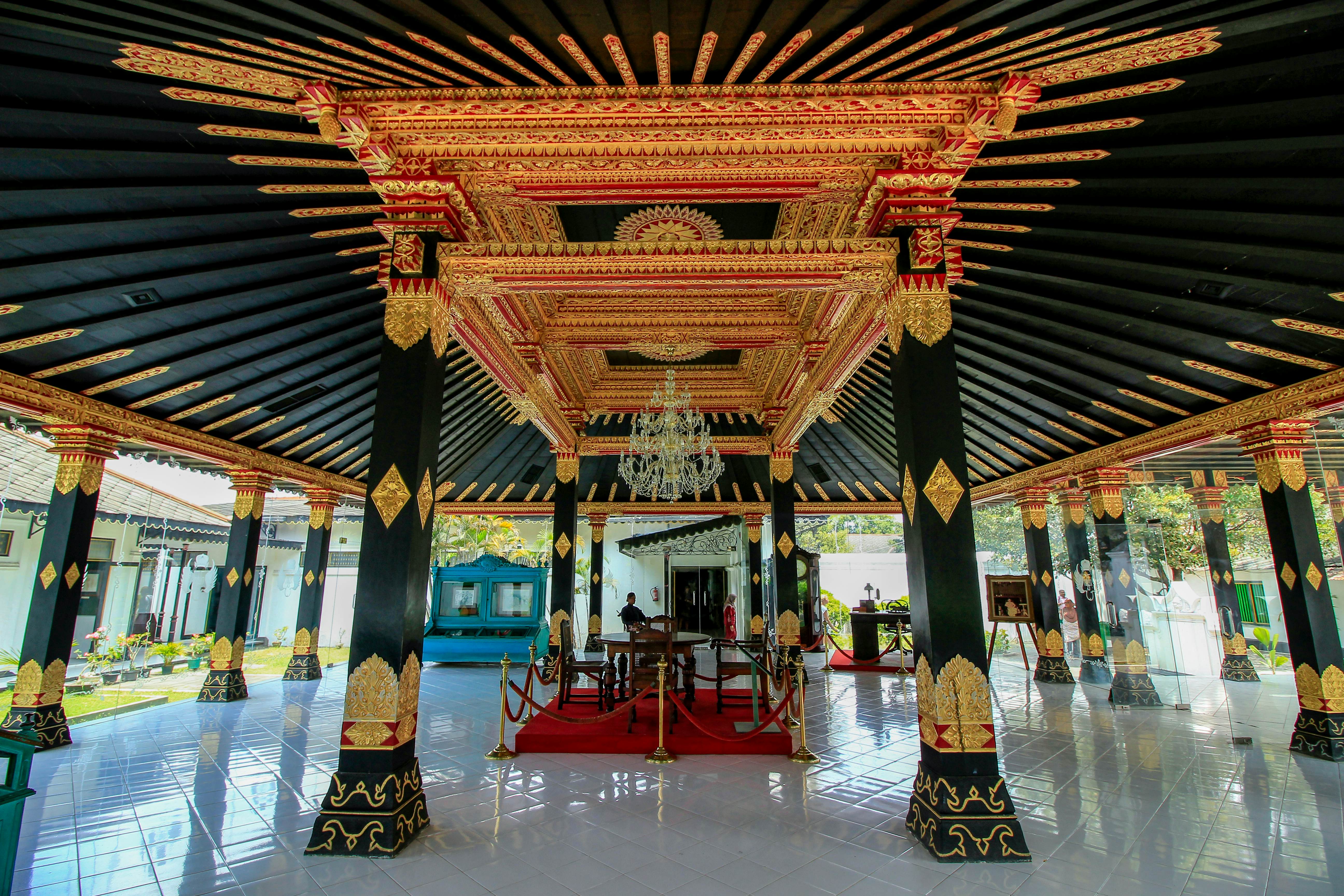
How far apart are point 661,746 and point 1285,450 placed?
759 centimetres

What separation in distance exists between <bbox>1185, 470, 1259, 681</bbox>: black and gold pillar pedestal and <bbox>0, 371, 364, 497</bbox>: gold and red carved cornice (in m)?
15.1

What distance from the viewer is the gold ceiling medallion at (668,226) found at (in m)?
5.23

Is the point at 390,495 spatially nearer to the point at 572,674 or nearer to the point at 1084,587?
the point at 572,674

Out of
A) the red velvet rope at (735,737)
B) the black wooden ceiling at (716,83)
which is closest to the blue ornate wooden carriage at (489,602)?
the black wooden ceiling at (716,83)

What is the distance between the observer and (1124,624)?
755cm

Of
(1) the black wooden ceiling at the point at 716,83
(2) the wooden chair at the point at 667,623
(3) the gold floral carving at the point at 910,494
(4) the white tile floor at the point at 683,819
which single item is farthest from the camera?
(2) the wooden chair at the point at 667,623

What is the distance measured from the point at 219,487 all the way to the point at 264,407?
1391 cm

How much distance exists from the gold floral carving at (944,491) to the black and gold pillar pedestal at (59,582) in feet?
27.7

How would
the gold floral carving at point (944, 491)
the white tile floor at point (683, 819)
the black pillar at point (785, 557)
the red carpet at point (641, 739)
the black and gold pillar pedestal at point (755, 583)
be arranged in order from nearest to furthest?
the white tile floor at point (683, 819)
the gold floral carving at point (944, 491)
the red carpet at point (641, 739)
the black pillar at point (785, 557)
the black and gold pillar pedestal at point (755, 583)

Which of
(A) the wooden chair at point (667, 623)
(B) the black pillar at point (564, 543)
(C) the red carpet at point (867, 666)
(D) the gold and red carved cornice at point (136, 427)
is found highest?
(D) the gold and red carved cornice at point (136, 427)

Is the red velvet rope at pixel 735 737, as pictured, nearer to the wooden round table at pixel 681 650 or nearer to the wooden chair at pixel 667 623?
the wooden chair at pixel 667 623

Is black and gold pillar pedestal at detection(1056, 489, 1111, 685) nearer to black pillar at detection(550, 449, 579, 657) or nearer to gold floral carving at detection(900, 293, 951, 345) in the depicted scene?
gold floral carving at detection(900, 293, 951, 345)

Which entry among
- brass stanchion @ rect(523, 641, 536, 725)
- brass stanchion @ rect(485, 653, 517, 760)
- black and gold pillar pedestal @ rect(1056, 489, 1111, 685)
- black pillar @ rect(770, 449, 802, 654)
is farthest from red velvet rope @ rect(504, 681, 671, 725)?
black and gold pillar pedestal @ rect(1056, 489, 1111, 685)

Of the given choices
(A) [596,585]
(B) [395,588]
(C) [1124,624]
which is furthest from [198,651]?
(C) [1124,624]
